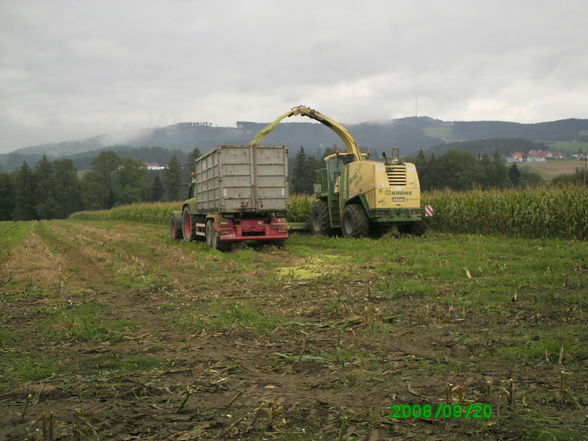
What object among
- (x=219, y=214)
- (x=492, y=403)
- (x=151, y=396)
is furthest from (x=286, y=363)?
(x=219, y=214)

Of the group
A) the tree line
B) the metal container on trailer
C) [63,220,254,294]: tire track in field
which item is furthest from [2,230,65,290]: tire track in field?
the tree line

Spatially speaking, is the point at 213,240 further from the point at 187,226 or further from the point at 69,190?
the point at 69,190

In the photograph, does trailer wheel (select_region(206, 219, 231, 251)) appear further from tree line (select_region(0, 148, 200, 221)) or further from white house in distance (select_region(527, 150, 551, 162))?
white house in distance (select_region(527, 150, 551, 162))

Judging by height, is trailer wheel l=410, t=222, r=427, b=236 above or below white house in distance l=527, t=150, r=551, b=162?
below

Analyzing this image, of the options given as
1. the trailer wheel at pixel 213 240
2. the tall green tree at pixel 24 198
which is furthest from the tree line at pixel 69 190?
the trailer wheel at pixel 213 240

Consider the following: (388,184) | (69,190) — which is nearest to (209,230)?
(388,184)

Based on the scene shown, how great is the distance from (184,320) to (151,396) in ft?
8.33

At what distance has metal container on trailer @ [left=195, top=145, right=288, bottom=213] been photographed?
48.7 feet

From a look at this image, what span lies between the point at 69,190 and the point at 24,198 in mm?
8404

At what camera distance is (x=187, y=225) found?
19516 millimetres

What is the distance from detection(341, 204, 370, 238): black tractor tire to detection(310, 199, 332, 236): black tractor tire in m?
1.74

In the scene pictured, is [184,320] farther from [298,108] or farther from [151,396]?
[298,108]
